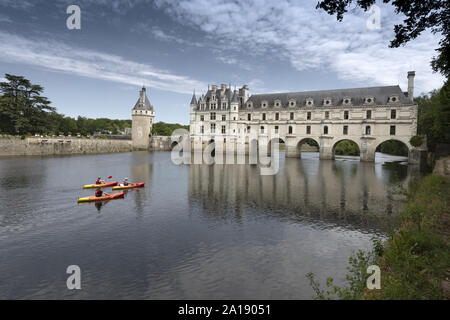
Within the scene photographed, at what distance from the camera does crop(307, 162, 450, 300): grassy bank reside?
17.8ft

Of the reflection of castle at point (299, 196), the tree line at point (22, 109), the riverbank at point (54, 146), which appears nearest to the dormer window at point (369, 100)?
the reflection of castle at point (299, 196)

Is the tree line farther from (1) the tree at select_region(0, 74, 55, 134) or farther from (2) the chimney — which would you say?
(2) the chimney

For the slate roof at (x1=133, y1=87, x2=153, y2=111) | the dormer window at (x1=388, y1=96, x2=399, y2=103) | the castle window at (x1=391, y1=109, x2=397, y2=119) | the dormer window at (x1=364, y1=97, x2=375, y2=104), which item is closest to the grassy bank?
the castle window at (x1=391, y1=109, x2=397, y2=119)

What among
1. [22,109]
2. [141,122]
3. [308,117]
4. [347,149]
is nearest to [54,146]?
[22,109]

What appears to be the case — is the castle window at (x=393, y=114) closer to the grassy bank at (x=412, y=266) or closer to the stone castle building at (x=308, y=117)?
the stone castle building at (x=308, y=117)

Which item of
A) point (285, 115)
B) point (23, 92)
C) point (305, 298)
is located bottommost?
point (305, 298)

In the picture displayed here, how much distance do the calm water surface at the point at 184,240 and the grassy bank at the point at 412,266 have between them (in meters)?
1.30

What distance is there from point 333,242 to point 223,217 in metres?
5.50

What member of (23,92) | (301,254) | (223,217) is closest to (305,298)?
(301,254)

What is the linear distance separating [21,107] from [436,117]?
7037 cm

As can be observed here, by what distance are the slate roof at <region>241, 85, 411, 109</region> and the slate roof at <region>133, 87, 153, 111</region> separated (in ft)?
99.8

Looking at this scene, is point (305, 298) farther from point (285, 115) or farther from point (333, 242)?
point (285, 115)

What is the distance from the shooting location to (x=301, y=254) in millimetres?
9445

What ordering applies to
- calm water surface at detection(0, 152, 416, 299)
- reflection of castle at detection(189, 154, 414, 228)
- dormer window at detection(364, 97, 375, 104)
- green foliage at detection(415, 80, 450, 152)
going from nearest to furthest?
1. calm water surface at detection(0, 152, 416, 299)
2. reflection of castle at detection(189, 154, 414, 228)
3. green foliage at detection(415, 80, 450, 152)
4. dormer window at detection(364, 97, 375, 104)
